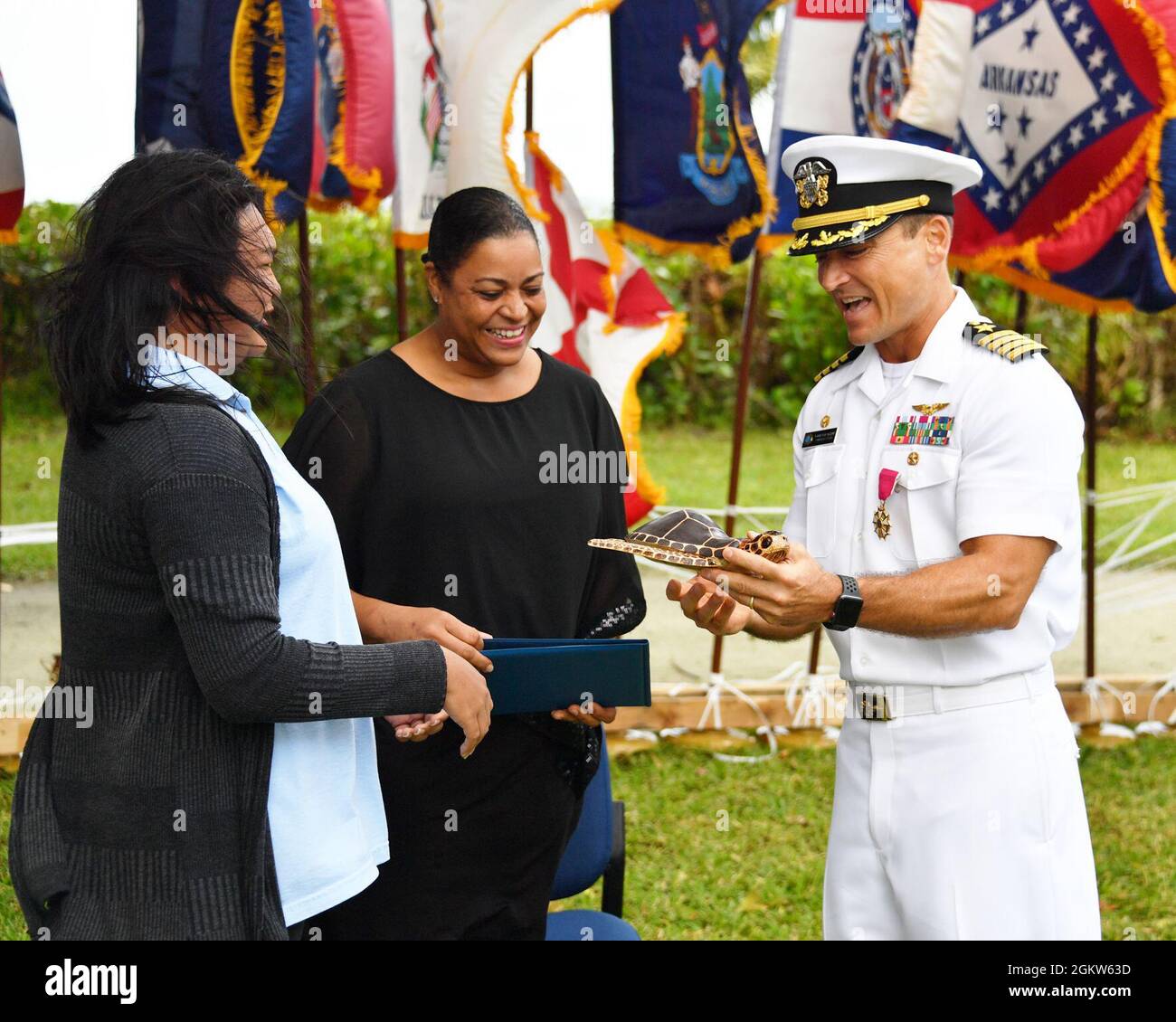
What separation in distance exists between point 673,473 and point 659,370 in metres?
2.26

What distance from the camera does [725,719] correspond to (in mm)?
4562

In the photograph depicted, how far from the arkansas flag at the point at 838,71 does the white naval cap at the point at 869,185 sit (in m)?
1.65

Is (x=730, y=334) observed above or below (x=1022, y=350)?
above

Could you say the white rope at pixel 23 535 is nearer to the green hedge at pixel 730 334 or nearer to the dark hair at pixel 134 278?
the dark hair at pixel 134 278

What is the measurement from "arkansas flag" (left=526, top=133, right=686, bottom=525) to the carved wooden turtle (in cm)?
148

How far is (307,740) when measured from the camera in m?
1.61

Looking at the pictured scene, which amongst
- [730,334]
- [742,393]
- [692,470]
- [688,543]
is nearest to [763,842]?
[742,393]

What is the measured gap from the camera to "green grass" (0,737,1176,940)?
11.2 feet

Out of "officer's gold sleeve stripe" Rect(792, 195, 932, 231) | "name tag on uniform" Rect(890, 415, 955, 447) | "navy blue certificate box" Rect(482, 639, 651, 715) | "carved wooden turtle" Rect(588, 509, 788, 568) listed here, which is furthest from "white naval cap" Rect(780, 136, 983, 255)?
"navy blue certificate box" Rect(482, 639, 651, 715)

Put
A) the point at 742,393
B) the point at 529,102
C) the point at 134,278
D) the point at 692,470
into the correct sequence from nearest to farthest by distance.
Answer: the point at 134,278 → the point at 529,102 → the point at 742,393 → the point at 692,470

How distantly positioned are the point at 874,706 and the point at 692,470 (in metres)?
7.33

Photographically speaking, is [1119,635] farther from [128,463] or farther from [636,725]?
[128,463]

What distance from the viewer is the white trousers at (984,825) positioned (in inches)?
75.2

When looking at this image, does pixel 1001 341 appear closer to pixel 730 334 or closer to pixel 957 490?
pixel 957 490
